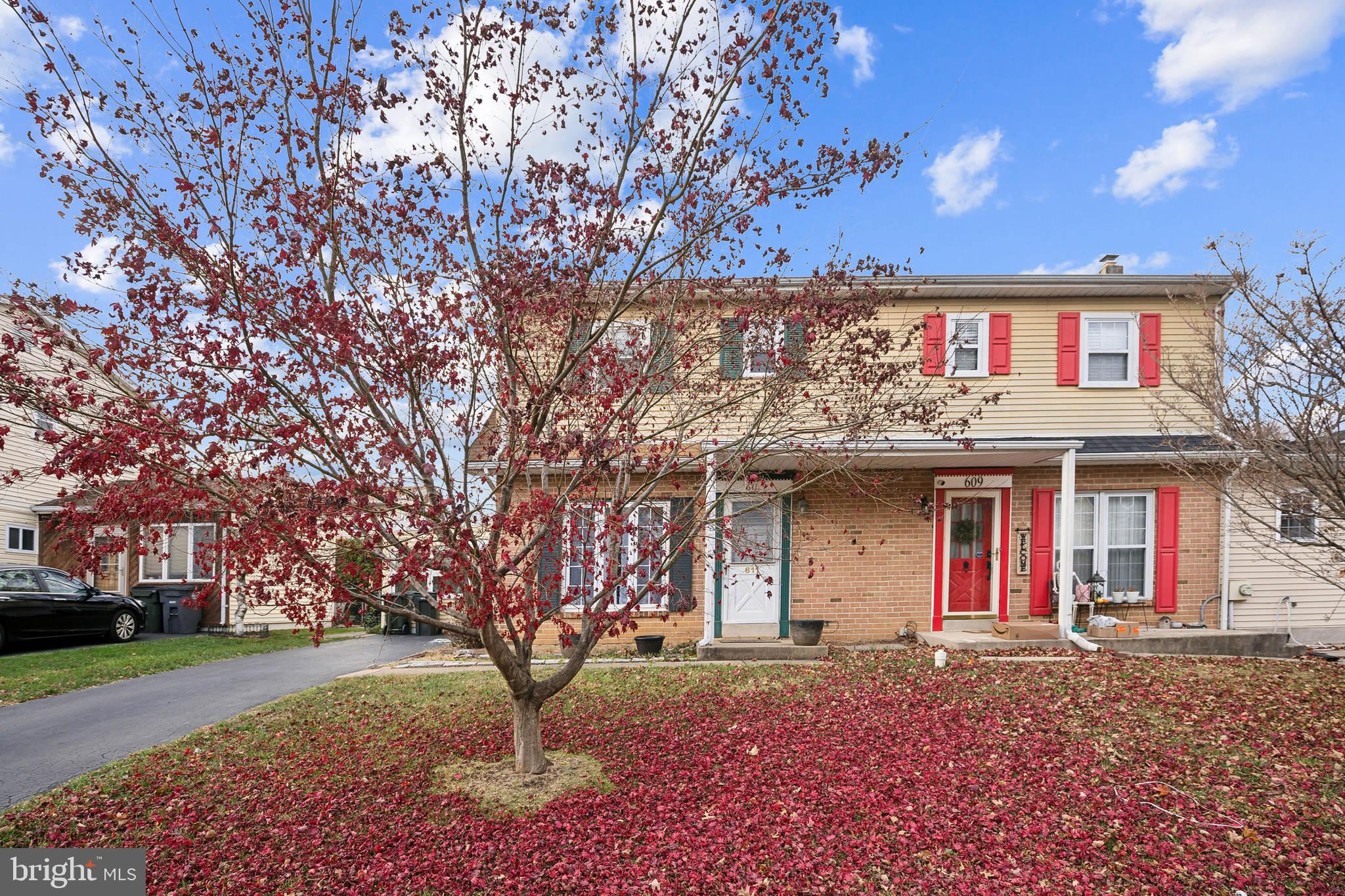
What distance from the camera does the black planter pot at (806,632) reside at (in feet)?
33.8

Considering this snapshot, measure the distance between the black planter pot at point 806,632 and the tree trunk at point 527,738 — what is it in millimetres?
5335

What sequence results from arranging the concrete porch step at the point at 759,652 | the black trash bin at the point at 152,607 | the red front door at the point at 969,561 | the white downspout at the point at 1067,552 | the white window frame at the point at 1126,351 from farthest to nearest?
the black trash bin at the point at 152,607 → the white window frame at the point at 1126,351 → the red front door at the point at 969,561 → the white downspout at the point at 1067,552 → the concrete porch step at the point at 759,652

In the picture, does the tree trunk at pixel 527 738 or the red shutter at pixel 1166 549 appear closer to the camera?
the tree trunk at pixel 527 738

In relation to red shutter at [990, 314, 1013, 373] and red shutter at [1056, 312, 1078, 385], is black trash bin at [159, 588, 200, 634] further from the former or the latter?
red shutter at [1056, 312, 1078, 385]

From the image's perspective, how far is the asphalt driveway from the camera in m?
6.64

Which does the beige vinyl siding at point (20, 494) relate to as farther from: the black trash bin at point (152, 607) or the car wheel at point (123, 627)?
the car wheel at point (123, 627)

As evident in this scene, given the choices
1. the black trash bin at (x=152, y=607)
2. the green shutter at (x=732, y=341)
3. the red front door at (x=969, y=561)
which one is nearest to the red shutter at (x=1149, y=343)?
the red front door at (x=969, y=561)

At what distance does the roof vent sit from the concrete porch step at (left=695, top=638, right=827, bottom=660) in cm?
833

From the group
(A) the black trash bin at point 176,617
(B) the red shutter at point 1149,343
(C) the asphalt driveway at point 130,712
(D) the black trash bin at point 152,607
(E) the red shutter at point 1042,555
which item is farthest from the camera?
(A) the black trash bin at point 176,617

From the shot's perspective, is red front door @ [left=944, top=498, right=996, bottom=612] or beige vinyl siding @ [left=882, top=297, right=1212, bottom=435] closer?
red front door @ [left=944, top=498, right=996, bottom=612]

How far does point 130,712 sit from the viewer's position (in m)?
8.70

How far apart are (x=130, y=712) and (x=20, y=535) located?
1387 centimetres

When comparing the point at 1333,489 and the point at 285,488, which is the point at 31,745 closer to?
the point at 285,488

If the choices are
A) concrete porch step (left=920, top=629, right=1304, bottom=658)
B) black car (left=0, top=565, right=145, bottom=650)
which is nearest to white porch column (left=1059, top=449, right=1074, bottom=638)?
concrete porch step (left=920, top=629, right=1304, bottom=658)
